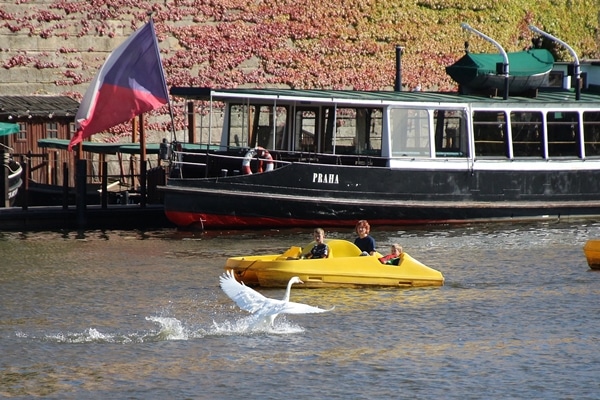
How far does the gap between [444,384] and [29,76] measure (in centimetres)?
2822

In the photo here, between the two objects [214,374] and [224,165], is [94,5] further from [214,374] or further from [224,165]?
[214,374]

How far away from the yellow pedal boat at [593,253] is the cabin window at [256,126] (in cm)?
905

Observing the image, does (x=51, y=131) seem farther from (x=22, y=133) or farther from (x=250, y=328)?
(x=250, y=328)

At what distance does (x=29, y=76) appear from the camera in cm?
4153

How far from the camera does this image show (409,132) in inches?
1218

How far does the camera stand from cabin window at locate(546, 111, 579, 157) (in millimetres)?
32219

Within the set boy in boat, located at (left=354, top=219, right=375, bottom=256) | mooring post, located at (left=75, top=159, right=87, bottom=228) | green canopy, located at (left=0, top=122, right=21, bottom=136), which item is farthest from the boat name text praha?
green canopy, located at (left=0, top=122, right=21, bottom=136)

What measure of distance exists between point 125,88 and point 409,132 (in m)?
6.83

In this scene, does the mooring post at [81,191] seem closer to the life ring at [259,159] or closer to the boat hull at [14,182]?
the boat hull at [14,182]

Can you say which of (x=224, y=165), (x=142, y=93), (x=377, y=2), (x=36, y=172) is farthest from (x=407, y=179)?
(x=377, y=2)

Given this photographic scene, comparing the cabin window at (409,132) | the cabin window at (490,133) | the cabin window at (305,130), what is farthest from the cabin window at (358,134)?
the cabin window at (490,133)

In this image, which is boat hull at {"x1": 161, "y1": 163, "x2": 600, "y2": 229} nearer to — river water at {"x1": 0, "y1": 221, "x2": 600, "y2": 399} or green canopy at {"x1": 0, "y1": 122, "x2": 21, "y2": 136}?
river water at {"x1": 0, "y1": 221, "x2": 600, "y2": 399}

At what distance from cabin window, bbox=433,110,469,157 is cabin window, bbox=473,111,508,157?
1.10 feet

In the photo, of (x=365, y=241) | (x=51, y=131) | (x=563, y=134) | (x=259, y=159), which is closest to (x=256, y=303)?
(x=365, y=241)
